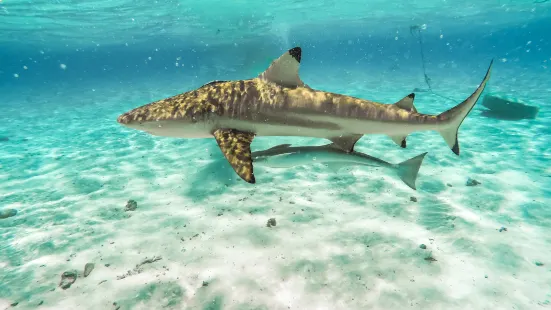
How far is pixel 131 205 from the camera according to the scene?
24.3ft

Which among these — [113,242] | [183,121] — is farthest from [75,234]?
[183,121]

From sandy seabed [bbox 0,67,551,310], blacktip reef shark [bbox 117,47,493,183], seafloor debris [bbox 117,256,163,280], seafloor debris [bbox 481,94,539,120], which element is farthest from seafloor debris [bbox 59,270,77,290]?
seafloor debris [bbox 481,94,539,120]

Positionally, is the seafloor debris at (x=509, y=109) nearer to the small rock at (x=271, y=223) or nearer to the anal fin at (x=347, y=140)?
the small rock at (x=271, y=223)

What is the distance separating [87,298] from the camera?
4543mm

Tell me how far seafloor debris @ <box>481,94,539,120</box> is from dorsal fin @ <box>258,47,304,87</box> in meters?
16.6

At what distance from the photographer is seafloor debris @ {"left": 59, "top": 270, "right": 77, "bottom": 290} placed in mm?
4836

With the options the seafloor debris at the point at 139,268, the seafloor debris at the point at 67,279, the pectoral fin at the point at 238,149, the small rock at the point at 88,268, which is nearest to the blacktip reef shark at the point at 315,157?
the pectoral fin at the point at 238,149

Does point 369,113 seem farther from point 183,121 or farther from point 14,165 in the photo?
point 14,165

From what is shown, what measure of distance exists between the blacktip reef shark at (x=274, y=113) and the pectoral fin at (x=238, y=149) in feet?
0.05

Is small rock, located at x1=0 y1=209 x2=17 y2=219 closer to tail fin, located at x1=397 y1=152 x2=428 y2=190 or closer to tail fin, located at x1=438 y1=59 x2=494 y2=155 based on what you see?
tail fin, located at x1=397 y1=152 x2=428 y2=190

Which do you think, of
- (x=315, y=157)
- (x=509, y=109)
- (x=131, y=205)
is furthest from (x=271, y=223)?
(x=509, y=109)

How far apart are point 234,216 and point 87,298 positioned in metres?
3.08

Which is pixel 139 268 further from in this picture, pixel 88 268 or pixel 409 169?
pixel 409 169

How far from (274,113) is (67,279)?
4.64m
